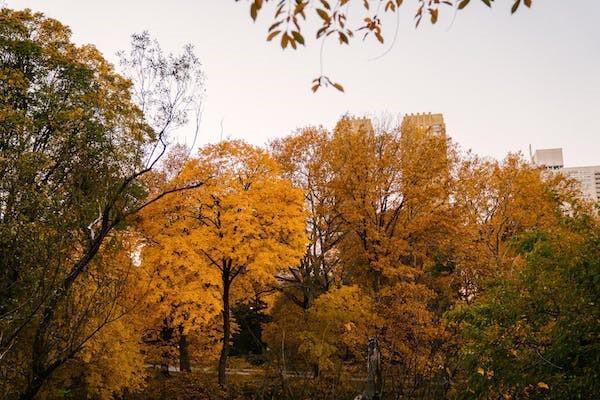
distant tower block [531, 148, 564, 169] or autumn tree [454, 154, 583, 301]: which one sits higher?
distant tower block [531, 148, 564, 169]

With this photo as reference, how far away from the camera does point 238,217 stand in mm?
16703

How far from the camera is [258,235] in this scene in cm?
1738

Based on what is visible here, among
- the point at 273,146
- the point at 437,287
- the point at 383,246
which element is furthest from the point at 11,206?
the point at 437,287

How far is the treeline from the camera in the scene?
27.7ft

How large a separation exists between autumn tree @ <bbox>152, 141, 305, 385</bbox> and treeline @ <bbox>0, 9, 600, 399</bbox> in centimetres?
8

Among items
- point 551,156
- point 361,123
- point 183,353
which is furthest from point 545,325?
point 551,156

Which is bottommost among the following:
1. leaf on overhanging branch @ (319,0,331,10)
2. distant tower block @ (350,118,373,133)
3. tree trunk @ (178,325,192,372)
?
tree trunk @ (178,325,192,372)

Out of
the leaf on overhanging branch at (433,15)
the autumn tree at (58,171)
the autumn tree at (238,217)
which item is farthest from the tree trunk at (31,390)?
the autumn tree at (238,217)

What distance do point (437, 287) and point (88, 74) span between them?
18497 millimetres

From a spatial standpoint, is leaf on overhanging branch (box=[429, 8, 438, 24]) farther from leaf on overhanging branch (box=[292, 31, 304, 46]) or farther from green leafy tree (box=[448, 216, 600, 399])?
green leafy tree (box=[448, 216, 600, 399])

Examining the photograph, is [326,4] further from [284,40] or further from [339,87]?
[339,87]

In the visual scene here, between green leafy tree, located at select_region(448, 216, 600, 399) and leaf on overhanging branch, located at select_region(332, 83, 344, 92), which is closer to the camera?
leaf on overhanging branch, located at select_region(332, 83, 344, 92)

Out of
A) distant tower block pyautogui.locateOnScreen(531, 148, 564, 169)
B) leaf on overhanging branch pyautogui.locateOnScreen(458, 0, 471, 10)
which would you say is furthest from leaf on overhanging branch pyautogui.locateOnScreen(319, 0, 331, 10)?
distant tower block pyautogui.locateOnScreen(531, 148, 564, 169)

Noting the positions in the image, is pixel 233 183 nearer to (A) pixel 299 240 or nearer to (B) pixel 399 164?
(A) pixel 299 240
